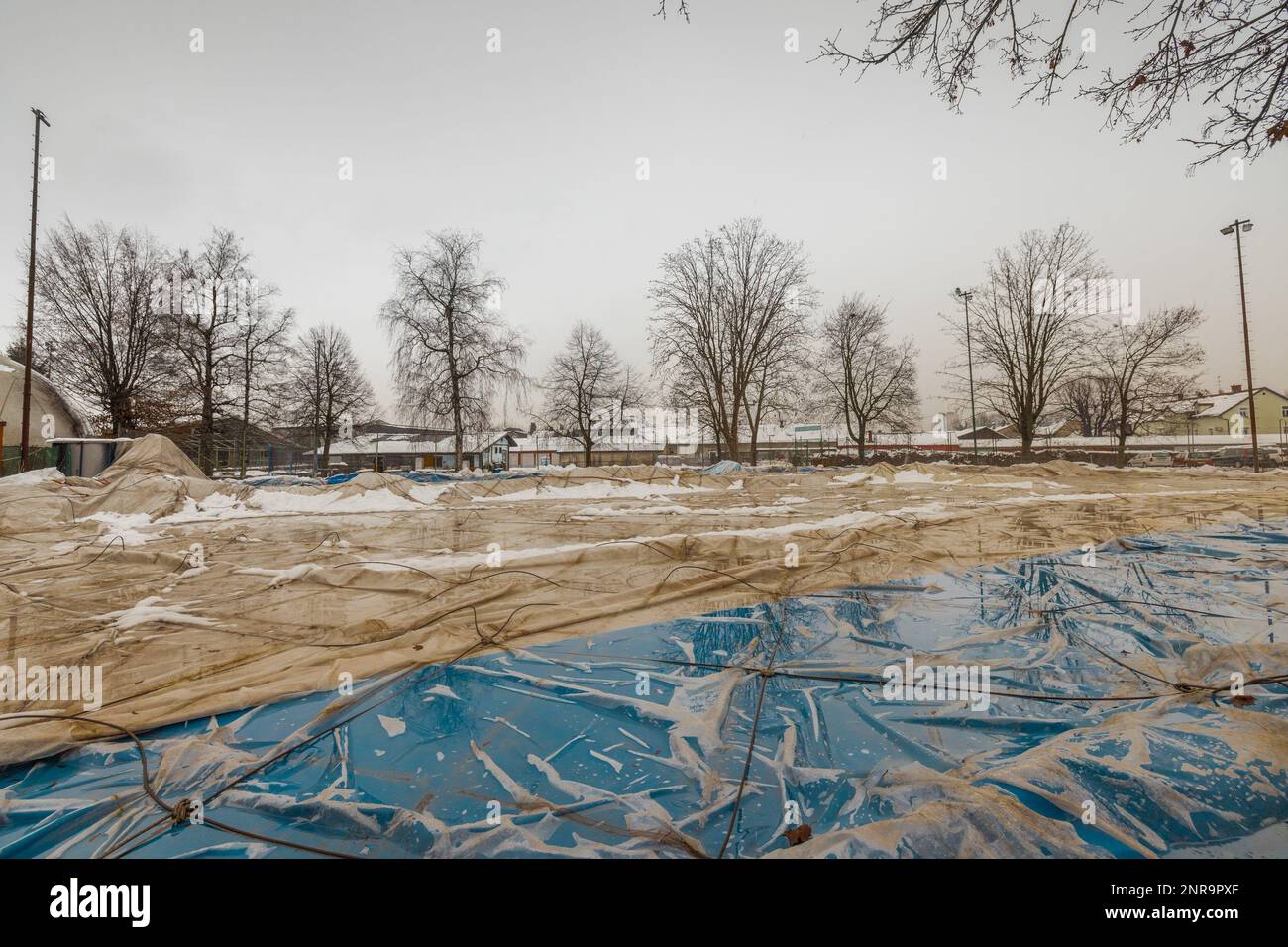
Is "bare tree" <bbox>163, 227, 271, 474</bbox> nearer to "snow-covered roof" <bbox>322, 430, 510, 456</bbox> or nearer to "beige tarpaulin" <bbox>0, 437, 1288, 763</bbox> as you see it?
"beige tarpaulin" <bbox>0, 437, 1288, 763</bbox>

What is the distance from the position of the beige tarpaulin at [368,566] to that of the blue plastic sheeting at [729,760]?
1.53 feet

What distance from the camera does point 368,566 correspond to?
198 inches

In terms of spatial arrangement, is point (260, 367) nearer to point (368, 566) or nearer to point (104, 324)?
point (104, 324)

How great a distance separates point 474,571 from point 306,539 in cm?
392

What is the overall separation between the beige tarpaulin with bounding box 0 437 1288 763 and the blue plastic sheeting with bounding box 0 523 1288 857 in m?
0.47

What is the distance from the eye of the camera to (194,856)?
4.83 ft

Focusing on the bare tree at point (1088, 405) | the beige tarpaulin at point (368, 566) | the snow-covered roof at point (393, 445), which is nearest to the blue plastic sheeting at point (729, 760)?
the beige tarpaulin at point (368, 566)

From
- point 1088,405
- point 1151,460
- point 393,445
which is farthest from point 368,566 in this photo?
point 1088,405

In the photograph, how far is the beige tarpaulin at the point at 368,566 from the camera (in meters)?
2.99

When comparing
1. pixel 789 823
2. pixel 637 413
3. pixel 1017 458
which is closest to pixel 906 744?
pixel 789 823

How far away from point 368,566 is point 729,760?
4301 millimetres

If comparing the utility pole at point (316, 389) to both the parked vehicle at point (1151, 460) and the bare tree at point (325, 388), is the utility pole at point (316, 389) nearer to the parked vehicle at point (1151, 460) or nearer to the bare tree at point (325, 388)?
the bare tree at point (325, 388)
